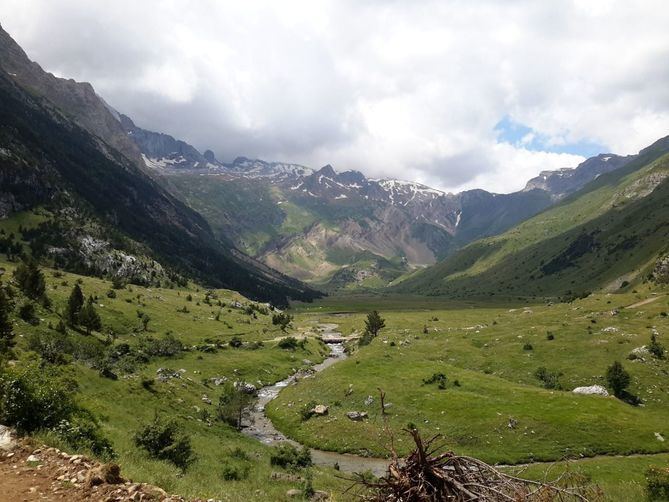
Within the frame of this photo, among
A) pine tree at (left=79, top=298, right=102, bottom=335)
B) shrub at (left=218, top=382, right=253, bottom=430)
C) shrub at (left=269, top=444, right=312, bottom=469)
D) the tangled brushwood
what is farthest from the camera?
pine tree at (left=79, top=298, right=102, bottom=335)

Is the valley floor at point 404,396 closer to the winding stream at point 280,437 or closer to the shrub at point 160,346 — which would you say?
the winding stream at point 280,437

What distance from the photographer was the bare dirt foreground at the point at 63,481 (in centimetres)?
1255

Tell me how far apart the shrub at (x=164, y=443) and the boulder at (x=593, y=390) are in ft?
172

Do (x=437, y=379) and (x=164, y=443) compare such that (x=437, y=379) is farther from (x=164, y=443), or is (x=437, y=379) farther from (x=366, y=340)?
(x=366, y=340)

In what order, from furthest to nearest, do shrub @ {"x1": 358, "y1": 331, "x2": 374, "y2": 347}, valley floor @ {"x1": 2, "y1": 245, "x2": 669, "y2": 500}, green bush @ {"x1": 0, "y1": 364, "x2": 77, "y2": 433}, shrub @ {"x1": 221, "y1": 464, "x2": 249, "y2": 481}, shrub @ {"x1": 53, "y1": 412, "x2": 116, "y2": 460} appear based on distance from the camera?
1. shrub @ {"x1": 358, "y1": 331, "x2": 374, "y2": 347}
2. valley floor @ {"x1": 2, "y1": 245, "x2": 669, "y2": 500}
3. shrub @ {"x1": 221, "y1": 464, "x2": 249, "y2": 481}
4. shrub @ {"x1": 53, "y1": 412, "x2": 116, "y2": 460}
5. green bush @ {"x1": 0, "y1": 364, "x2": 77, "y2": 433}

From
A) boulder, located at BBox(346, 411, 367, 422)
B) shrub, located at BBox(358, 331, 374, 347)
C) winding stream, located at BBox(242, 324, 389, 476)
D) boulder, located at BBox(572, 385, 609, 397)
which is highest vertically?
boulder, located at BBox(572, 385, 609, 397)

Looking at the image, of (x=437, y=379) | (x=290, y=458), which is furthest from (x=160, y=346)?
(x=437, y=379)

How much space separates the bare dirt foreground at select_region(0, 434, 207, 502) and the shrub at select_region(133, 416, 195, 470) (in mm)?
15105

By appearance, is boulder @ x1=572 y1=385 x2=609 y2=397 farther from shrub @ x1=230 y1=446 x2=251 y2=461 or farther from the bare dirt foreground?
the bare dirt foreground

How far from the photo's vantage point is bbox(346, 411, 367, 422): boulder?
55812 millimetres

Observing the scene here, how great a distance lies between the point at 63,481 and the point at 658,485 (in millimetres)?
29033

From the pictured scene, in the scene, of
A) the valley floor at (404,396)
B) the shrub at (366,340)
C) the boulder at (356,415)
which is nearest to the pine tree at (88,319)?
the valley floor at (404,396)

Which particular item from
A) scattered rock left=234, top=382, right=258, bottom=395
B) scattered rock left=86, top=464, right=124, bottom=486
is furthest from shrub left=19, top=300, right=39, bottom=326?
scattered rock left=86, top=464, right=124, bottom=486

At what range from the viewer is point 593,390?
58.0 m
